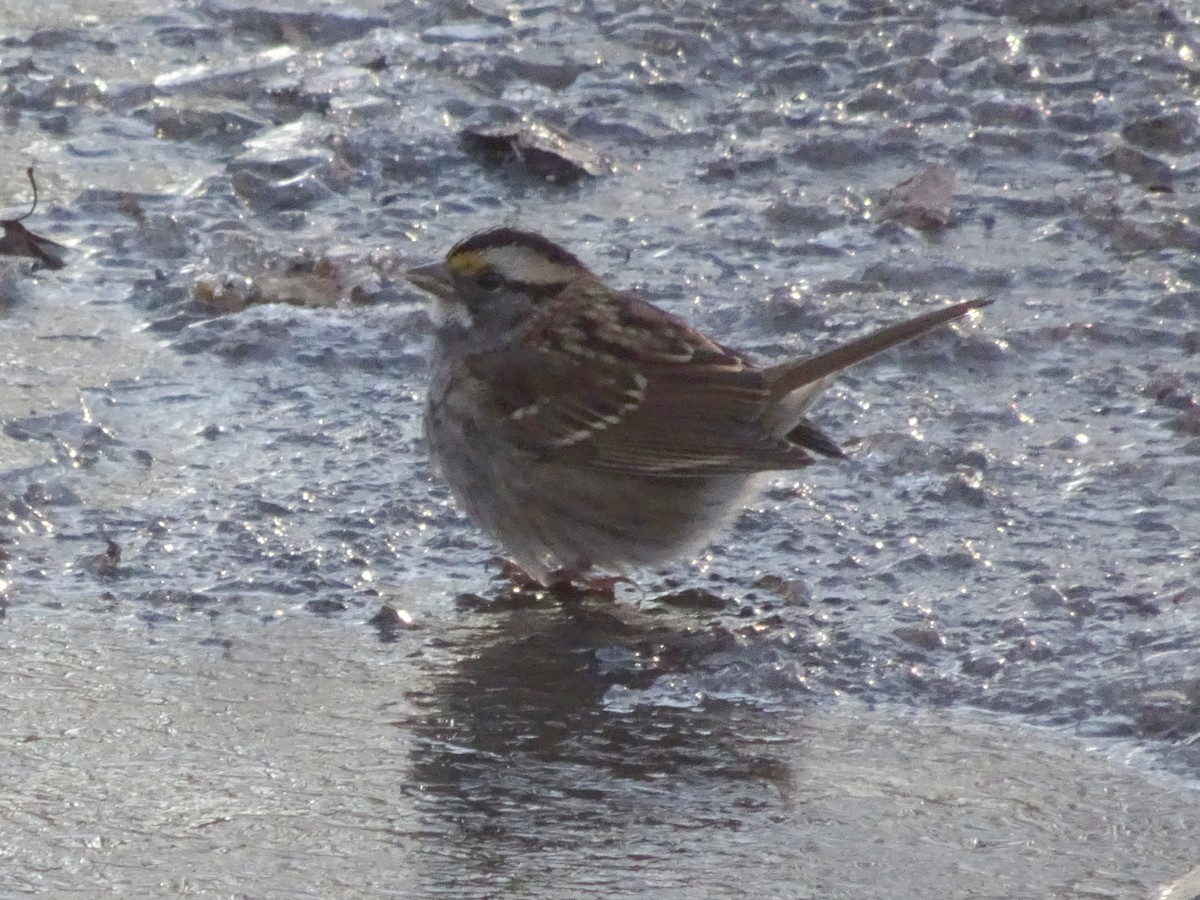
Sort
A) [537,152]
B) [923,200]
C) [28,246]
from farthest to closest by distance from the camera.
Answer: [537,152] < [923,200] < [28,246]

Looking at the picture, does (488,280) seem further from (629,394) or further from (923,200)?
(923,200)

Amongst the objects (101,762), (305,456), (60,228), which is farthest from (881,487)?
(60,228)

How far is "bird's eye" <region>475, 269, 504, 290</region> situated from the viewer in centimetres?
527

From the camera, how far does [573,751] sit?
3.83 meters

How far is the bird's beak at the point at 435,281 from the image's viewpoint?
5293 mm

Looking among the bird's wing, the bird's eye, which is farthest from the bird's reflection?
the bird's eye

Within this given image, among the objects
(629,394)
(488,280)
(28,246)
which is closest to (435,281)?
(488,280)

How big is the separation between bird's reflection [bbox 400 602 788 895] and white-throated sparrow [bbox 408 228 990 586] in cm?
30

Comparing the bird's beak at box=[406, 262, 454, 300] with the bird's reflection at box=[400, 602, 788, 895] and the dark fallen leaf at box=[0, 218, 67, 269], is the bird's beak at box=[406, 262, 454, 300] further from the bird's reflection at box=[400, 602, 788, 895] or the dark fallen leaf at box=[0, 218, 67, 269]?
the dark fallen leaf at box=[0, 218, 67, 269]

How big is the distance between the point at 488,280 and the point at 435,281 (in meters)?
0.14

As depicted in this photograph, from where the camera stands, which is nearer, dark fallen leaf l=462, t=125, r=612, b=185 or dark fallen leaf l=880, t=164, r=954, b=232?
dark fallen leaf l=880, t=164, r=954, b=232

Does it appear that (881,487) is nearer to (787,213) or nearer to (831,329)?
(831,329)

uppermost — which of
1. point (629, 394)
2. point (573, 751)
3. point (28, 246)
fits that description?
point (629, 394)

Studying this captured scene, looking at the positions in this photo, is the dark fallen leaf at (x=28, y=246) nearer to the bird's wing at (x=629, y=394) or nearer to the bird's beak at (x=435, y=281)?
the bird's beak at (x=435, y=281)
